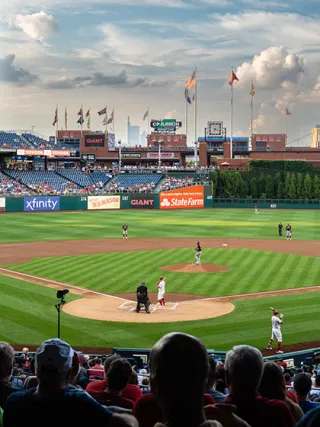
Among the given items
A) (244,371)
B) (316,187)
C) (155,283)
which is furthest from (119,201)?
(244,371)

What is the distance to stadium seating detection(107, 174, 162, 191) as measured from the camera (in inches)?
3740

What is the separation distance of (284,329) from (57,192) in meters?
68.7

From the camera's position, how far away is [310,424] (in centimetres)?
314

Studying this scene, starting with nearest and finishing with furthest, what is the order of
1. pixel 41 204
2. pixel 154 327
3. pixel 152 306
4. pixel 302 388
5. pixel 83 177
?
pixel 302 388, pixel 154 327, pixel 152 306, pixel 41 204, pixel 83 177

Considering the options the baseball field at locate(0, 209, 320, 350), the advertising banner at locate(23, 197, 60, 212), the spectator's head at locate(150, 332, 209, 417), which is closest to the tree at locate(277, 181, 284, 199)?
the advertising banner at locate(23, 197, 60, 212)

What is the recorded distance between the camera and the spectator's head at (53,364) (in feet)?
12.7

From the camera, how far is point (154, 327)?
22766mm

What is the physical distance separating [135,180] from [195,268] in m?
64.3

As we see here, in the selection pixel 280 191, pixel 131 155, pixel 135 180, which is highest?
pixel 131 155

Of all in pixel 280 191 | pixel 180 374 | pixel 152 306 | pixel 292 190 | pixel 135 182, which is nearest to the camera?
pixel 180 374

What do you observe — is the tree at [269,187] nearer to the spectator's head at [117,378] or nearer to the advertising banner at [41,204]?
the advertising banner at [41,204]

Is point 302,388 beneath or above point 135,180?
beneath

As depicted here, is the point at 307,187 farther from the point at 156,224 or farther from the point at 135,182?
the point at 156,224

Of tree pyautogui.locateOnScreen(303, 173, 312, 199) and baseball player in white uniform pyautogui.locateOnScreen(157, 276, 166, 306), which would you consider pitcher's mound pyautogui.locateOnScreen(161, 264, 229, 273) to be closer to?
baseball player in white uniform pyautogui.locateOnScreen(157, 276, 166, 306)
